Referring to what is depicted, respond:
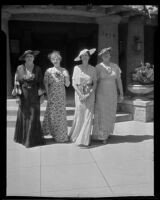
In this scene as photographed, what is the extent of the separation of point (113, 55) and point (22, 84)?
14.4 ft

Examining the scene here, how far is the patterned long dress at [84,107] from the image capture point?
5807 millimetres

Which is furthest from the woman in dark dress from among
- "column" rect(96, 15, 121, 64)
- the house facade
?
"column" rect(96, 15, 121, 64)

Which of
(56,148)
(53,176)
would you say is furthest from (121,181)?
(56,148)

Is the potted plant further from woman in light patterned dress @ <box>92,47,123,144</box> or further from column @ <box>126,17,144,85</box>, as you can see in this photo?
woman in light patterned dress @ <box>92,47,123,144</box>

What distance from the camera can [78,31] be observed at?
1139 cm

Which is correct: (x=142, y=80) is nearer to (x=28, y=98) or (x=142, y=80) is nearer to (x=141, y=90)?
(x=141, y=90)

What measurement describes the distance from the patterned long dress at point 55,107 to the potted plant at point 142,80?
9.41ft

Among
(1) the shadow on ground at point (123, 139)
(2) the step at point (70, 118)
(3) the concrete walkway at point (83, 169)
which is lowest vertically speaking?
(3) the concrete walkway at point (83, 169)

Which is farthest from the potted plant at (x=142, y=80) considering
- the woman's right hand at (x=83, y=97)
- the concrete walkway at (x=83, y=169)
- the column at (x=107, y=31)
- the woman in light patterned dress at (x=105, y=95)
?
the woman's right hand at (x=83, y=97)

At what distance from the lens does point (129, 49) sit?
996 centimetres

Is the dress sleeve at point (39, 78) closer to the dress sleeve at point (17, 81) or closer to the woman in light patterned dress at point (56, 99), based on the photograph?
the woman in light patterned dress at point (56, 99)

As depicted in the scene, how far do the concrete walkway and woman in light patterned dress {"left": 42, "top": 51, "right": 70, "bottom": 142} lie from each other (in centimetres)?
25

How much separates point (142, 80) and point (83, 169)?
4176 millimetres

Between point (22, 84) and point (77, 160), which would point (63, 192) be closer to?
point (77, 160)
